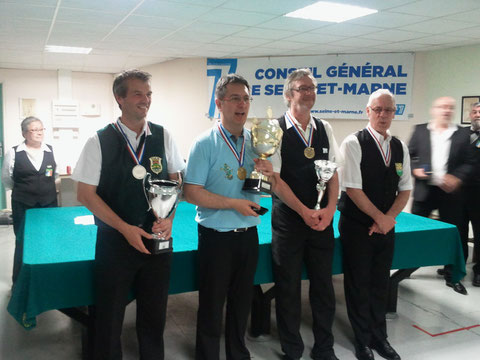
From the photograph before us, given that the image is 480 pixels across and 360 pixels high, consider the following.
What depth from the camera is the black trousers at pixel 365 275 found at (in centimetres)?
252

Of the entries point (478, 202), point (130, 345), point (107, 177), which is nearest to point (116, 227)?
point (107, 177)

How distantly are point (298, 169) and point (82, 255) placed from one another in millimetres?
1255

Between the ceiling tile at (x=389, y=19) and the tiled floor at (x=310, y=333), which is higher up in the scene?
the ceiling tile at (x=389, y=19)

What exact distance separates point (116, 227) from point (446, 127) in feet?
10.0

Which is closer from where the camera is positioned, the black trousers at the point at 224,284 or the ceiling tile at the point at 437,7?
the black trousers at the point at 224,284

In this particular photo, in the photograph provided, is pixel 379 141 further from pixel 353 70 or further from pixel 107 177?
pixel 353 70

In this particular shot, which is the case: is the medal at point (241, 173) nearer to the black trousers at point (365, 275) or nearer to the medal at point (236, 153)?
the medal at point (236, 153)

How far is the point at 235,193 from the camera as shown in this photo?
2188 mm

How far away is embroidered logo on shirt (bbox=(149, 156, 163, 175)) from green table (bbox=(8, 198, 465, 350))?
0.58 m

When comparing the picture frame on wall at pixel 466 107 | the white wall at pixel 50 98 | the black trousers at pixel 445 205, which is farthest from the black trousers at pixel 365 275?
the white wall at pixel 50 98

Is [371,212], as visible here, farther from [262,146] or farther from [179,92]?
[179,92]

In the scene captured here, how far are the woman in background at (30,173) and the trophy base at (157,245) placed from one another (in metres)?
2.39

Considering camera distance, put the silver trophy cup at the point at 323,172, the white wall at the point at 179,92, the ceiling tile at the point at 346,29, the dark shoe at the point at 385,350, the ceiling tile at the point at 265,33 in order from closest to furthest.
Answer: the silver trophy cup at the point at 323,172, the dark shoe at the point at 385,350, the ceiling tile at the point at 346,29, the ceiling tile at the point at 265,33, the white wall at the point at 179,92

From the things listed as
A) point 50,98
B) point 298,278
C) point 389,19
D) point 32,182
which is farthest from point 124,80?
point 50,98
